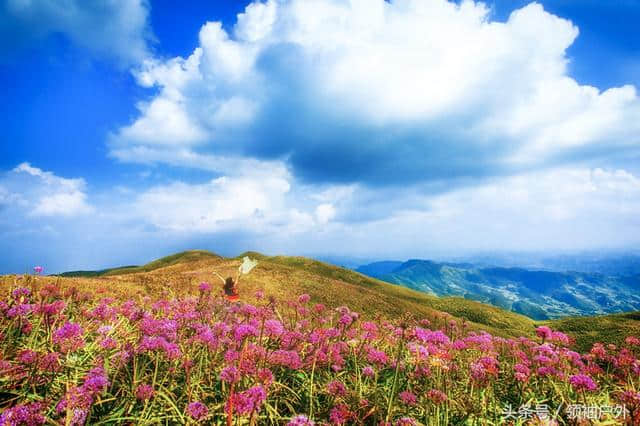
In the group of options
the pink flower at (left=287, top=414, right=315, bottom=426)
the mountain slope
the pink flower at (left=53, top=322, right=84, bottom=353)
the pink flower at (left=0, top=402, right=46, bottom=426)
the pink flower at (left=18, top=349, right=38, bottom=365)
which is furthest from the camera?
the mountain slope

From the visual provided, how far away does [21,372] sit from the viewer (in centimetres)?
405

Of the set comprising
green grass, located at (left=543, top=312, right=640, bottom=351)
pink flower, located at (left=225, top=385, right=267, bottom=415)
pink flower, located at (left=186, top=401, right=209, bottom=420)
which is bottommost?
green grass, located at (left=543, top=312, right=640, bottom=351)

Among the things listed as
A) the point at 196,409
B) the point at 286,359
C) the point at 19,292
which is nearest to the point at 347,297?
the point at 19,292

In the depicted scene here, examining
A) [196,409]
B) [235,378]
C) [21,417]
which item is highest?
[235,378]

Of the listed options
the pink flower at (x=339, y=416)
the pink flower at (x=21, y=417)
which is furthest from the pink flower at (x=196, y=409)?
the pink flower at (x=339, y=416)

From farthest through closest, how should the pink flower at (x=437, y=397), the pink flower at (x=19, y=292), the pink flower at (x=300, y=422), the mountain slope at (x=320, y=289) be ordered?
the mountain slope at (x=320, y=289) → the pink flower at (x=19, y=292) → the pink flower at (x=437, y=397) → the pink flower at (x=300, y=422)

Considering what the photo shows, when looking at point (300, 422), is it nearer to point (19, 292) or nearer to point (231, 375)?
point (231, 375)

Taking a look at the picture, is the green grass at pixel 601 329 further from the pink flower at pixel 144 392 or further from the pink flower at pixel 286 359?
the pink flower at pixel 144 392

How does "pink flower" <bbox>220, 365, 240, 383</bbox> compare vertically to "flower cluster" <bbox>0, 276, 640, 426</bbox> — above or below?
above

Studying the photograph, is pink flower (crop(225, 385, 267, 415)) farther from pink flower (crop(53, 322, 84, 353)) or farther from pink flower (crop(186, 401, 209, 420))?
pink flower (crop(53, 322, 84, 353))

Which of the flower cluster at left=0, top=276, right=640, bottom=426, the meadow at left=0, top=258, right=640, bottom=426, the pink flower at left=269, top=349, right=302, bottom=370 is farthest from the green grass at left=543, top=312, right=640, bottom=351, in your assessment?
the pink flower at left=269, top=349, right=302, bottom=370

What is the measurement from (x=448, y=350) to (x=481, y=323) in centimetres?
4748

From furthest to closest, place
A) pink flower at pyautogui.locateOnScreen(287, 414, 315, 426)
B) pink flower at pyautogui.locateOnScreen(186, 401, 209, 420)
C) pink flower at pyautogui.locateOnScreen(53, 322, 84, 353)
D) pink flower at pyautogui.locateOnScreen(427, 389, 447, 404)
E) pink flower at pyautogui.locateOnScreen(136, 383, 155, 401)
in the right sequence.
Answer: pink flower at pyautogui.locateOnScreen(427, 389, 447, 404), pink flower at pyautogui.locateOnScreen(53, 322, 84, 353), pink flower at pyautogui.locateOnScreen(136, 383, 155, 401), pink flower at pyautogui.locateOnScreen(186, 401, 209, 420), pink flower at pyautogui.locateOnScreen(287, 414, 315, 426)

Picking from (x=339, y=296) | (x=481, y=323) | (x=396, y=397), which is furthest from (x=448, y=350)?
(x=481, y=323)
